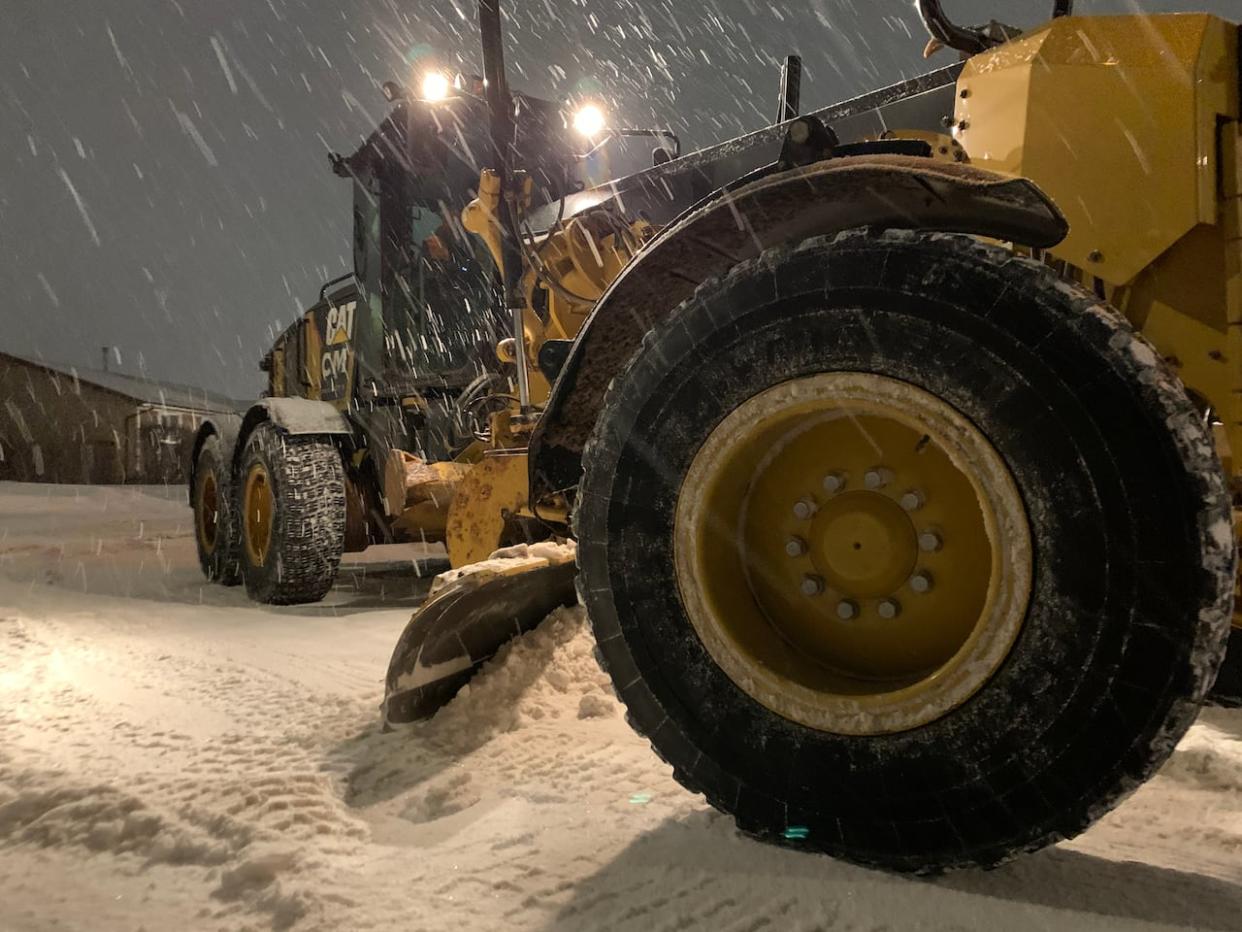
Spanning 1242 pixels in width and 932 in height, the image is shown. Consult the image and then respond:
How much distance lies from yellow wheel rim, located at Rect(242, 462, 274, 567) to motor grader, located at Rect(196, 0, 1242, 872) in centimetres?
454

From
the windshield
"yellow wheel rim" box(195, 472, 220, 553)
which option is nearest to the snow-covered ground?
the windshield

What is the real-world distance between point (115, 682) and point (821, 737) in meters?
3.10

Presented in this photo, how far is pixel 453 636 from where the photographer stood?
2988mm

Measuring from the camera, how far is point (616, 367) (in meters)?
2.33

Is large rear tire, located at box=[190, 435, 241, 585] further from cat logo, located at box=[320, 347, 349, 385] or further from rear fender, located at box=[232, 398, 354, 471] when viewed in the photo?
cat logo, located at box=[320, 347, 349, 385]

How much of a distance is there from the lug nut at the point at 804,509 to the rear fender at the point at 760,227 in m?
0.55

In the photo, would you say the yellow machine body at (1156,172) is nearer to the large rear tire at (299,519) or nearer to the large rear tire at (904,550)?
the large rear tire at (904,550)

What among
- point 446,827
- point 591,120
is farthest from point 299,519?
point 446,827

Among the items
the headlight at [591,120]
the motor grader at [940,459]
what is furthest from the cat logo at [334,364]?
the motor grader at [940,459]

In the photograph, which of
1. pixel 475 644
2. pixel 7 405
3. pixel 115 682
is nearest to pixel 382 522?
pixel 115 682

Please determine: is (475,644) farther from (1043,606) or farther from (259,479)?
(259,479)

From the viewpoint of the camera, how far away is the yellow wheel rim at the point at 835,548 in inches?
66.4

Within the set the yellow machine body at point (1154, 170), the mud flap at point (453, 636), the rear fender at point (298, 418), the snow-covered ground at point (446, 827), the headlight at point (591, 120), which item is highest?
the headlight at point (591, 120)

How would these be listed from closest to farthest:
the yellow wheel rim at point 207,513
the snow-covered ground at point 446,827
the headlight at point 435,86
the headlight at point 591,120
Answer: the snow-covered ground at point 446,827, the headlight at point 435,86, the headlight at point 591,120, the yellow wheel rim at point 207,513
